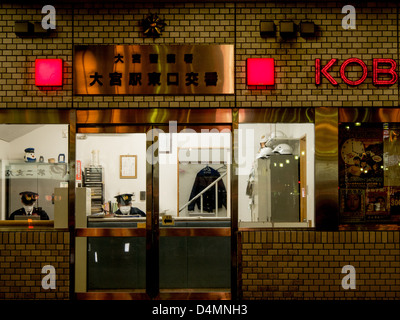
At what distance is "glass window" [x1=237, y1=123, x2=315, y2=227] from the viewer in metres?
5.87

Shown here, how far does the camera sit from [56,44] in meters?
5.76

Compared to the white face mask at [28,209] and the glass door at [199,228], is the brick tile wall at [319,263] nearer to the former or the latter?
the glass door at [199,228]

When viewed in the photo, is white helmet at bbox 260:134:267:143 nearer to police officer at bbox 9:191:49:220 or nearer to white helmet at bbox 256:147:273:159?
white helmet at bbox 256:147:273:159

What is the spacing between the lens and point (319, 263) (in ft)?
18.5

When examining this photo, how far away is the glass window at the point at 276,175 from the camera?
5.87m

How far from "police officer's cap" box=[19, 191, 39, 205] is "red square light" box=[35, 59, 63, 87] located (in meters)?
1.81

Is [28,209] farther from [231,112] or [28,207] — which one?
[231,112]

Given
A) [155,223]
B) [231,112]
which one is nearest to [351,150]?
[231,112]

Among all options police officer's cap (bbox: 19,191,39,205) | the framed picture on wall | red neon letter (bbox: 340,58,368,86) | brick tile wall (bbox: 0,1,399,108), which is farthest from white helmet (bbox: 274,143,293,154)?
police officer's cap (bbox: 19,191,39,205)

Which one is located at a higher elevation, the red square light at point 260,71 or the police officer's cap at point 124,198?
the red square light at point 260,71

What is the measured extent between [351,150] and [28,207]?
5276 millimetres

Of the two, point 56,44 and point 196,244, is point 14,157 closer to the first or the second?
point 56,44

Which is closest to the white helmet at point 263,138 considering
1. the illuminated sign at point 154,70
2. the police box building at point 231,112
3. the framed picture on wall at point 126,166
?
the police box building at point 231,112

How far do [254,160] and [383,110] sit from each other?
82.9 inches
